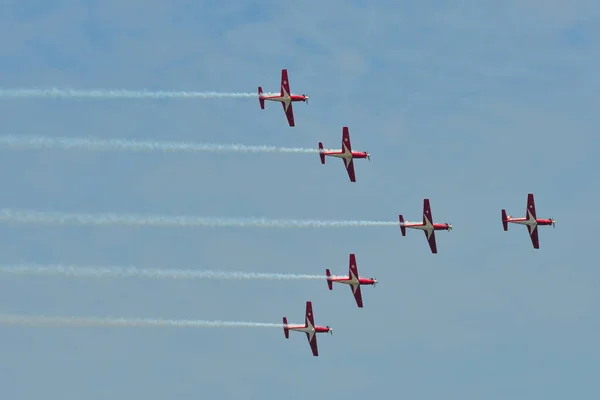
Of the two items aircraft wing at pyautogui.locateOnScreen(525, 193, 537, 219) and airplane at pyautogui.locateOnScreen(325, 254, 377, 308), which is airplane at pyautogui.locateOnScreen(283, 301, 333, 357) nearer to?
airplane at pyautogui.locateOnScreen(325, 254, 377, 308)

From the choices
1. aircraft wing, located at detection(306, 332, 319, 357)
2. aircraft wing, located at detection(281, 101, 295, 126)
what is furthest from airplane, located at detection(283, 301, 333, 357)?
aircraft wing, located at detection(281, 101, 295, 126)

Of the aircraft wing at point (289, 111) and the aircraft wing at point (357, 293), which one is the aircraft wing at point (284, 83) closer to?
the aircraft wing at point (289, 111)


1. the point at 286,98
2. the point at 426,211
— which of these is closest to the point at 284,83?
the point at 286,98

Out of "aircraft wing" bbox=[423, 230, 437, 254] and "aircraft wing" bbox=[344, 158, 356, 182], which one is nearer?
"aircraft wing" bbox=[344, 158, 356, 182]

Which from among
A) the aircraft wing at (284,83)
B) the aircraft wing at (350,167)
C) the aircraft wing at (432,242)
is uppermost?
the aircraft wing at (284,83)

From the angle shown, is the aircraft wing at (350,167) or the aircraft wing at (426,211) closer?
the aircraft wing at (350,167)

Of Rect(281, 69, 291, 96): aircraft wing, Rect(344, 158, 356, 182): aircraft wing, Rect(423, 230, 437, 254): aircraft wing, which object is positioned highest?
Rect(281, 69, 291, 96): aircraft wing

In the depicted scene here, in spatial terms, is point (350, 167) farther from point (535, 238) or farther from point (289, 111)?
point (535, 238)

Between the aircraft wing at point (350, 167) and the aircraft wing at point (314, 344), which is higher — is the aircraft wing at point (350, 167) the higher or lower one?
the higher one

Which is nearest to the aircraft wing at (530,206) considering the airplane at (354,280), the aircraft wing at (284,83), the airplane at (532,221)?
the airplane at (532,221)

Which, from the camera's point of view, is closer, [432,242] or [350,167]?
[350,167]

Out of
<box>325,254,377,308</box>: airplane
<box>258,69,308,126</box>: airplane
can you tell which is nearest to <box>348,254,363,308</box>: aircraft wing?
<box>325,254,377,308</box>: airplane

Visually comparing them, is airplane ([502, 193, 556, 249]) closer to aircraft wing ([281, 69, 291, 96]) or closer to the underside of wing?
the underside of wing

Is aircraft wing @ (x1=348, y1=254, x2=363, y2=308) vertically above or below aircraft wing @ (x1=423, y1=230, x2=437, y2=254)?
below
